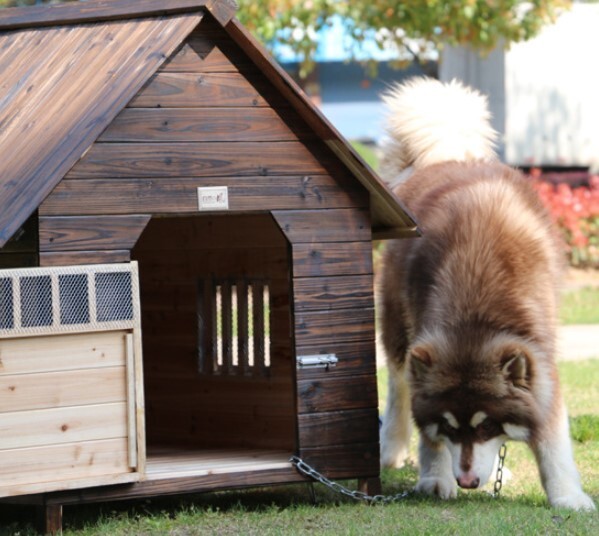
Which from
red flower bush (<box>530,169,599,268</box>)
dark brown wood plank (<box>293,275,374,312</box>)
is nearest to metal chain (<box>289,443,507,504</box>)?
dark brown wood plank (<box>293,275,374,312</box>)

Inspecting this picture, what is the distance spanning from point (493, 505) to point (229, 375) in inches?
83.2

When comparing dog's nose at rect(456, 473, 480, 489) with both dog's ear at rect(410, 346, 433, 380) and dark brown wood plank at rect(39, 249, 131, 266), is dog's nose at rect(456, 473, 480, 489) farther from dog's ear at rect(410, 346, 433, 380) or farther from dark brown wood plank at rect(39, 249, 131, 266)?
dark brown wood plank at rect(39, 249, 131, 266)

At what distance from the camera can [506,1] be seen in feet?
46.6

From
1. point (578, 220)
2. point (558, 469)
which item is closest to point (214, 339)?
point (558, 469)

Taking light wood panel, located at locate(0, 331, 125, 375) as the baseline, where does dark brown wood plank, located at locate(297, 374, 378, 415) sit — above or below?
below

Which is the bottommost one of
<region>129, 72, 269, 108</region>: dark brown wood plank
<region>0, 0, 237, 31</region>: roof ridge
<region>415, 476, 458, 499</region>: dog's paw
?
<region>415, 476, 458, 499</region>: dog's paw

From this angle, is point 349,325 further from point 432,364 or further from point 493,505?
point 493,505

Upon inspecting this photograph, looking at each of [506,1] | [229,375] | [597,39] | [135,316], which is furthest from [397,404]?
[597,39]

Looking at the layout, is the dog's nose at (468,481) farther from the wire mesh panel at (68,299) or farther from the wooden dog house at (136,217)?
the wire mesh panel at (68,299)

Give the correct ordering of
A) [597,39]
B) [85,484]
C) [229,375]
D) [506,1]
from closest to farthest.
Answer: [85,484] < [229,375] < [506,1] < [597,39]

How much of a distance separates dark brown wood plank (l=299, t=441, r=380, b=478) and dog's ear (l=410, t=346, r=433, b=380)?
0.48 m

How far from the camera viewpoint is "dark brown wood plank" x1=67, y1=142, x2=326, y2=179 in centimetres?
593

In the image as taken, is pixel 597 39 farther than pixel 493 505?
Yes

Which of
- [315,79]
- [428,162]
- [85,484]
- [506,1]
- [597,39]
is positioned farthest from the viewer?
[315,79]
